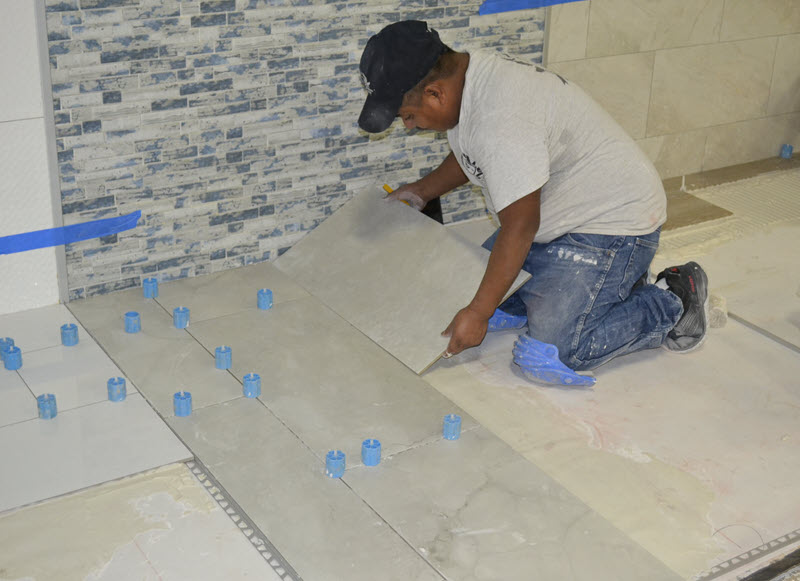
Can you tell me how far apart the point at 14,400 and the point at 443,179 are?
4.33 ft

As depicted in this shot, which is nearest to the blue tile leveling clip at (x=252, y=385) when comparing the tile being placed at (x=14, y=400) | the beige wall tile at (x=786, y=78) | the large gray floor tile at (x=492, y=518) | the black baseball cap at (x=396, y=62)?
the large gray floor tile at (x=492, y=518)

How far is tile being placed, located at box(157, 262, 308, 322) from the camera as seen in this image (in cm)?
282

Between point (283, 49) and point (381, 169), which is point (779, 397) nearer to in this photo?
point (381, 169)

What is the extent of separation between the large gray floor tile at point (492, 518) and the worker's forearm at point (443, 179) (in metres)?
0.91

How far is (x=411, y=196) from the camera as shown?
9.66 feet

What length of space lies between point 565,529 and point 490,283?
→ 0.67m

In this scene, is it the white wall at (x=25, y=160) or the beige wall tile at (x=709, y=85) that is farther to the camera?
the beige wall tile at (x=709, y=85)

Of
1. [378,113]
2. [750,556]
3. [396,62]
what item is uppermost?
[396,62]

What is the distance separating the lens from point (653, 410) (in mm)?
2385

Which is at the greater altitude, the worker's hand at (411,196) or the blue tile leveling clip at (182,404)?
the worker's hand at (411,196)


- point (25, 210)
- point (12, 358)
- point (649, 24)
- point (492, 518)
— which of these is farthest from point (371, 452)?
point (649, 24)

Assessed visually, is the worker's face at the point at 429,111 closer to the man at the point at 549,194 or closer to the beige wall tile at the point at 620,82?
the man at the point at 549,194

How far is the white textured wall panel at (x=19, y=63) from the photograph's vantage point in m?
2.50

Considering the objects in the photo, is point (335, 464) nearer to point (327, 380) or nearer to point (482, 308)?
point (327, 380)
